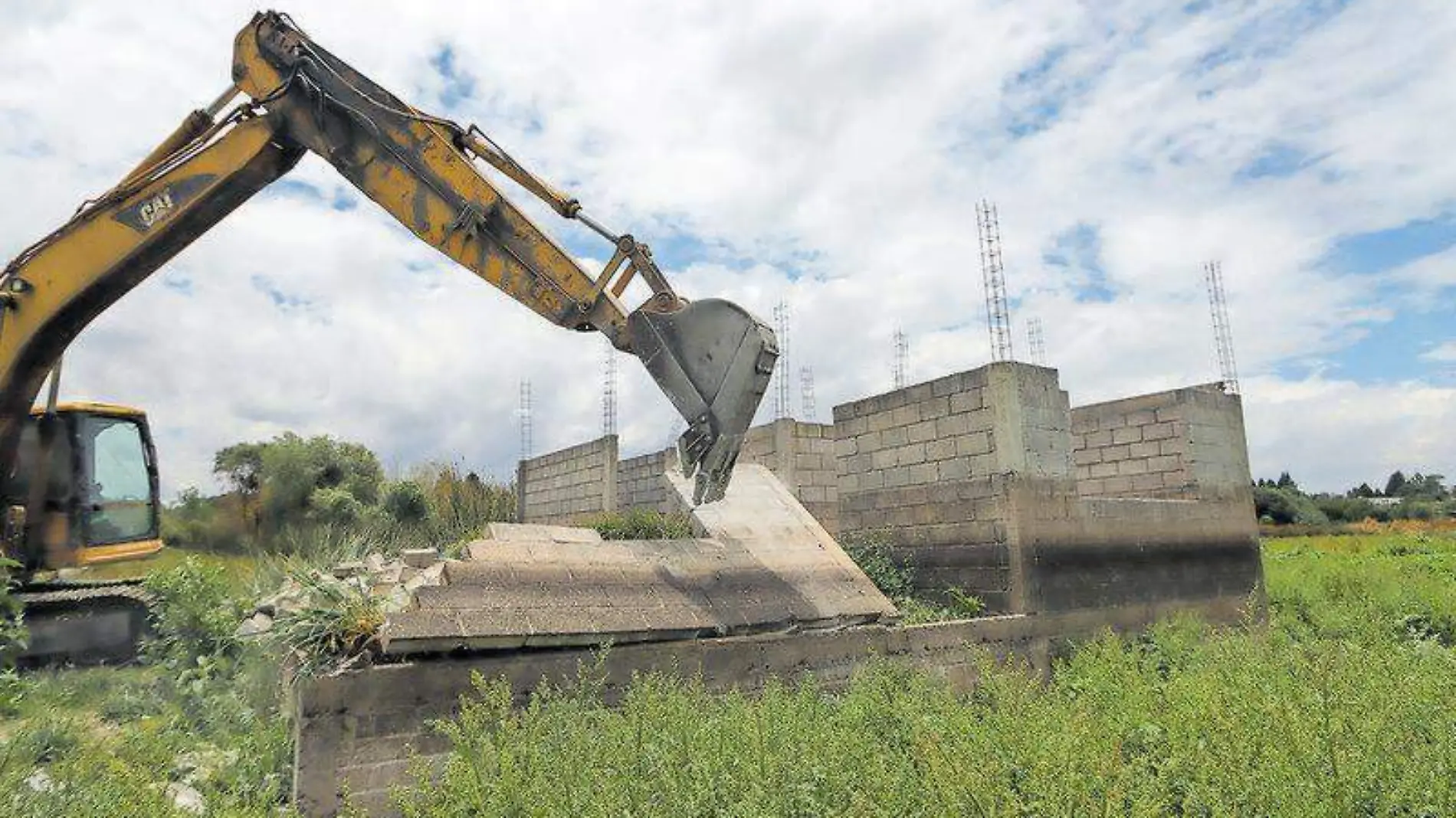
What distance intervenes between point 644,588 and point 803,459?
4.86m

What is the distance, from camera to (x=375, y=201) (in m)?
6.49

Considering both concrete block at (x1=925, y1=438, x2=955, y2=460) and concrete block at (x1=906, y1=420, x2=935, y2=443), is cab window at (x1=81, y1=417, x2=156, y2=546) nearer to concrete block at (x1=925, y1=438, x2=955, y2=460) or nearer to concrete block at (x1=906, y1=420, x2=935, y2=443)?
concrete block at (x1=906, y1=420, x2=935, y2=443)

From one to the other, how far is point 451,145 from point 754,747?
4775 mm

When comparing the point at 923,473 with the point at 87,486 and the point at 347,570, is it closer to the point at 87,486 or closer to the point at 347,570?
the point at 347,570

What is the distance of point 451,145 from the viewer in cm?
634

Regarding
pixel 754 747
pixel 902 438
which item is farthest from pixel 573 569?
pixel 902 438

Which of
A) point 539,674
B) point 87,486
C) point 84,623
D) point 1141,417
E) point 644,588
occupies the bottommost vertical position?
point 539,674

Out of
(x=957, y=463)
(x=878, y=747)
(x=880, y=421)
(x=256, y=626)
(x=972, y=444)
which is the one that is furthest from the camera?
(x=880, y=421)

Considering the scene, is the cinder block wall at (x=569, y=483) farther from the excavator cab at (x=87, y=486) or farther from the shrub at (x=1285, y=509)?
the shrub at (x=1285, y=509)

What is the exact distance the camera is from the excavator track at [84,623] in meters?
8.42

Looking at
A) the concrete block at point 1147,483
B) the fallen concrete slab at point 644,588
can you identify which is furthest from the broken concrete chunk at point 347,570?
the concrete block at point 1147,483

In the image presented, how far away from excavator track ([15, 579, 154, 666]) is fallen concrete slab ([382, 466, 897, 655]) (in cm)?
488

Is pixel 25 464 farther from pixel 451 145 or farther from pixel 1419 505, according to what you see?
pixel 1419 505

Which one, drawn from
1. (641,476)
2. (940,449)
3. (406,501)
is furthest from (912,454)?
(406,501)
